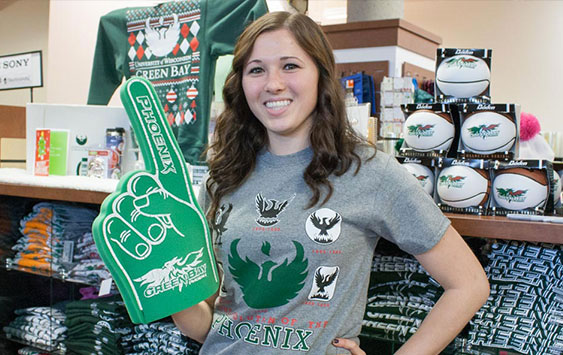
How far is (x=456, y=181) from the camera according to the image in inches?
64.9

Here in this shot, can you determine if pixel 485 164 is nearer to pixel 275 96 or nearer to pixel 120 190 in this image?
pixel 275 96

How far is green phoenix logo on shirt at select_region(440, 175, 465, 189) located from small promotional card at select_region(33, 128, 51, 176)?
68.5 inches

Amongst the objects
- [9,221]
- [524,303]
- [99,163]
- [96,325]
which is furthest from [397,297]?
[9,221]

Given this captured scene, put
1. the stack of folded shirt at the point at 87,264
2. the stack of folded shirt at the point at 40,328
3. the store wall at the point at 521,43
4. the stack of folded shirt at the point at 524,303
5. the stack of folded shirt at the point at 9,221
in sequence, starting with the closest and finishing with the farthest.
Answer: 1. the stack of folded shirt at the point at 524,303
2. the stack of folded shirt at the point at 87,264
3. the stack of folded shirt at the point at 40,328
4. the stack of folded shirt at the point at 9,221
5. the store wall at the point at 521,43

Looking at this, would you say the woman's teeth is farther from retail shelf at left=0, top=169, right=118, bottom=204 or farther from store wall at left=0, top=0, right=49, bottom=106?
store wall at left=0, top=0, right=49, bottom=106

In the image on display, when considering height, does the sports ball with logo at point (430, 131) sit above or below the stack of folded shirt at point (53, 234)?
above

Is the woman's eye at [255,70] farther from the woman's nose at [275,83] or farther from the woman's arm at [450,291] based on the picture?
the woman's arm at [450,291]

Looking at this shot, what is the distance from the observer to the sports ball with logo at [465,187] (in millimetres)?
1636

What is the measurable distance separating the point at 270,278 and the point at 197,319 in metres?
0.24

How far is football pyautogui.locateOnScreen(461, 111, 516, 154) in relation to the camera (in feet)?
5.42

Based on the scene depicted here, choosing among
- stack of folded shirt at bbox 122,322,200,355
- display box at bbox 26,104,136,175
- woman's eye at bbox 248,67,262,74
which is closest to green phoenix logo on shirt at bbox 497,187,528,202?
woman's eye at bbox 248,67,262,74

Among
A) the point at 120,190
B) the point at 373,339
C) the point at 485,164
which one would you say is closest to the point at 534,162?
the point at 485,164

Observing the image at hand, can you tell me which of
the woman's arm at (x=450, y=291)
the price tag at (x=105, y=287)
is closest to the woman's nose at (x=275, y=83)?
the woman's arm at (x=450, y=291)

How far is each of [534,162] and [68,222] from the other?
6.19 feet
